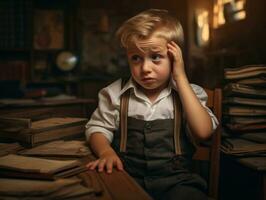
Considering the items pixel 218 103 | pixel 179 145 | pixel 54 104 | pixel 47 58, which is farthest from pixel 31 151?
pixel 47 58

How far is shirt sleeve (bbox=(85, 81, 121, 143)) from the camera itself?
135 centimetres

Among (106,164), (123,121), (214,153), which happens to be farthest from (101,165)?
(214,153)

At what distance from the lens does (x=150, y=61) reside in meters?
1.28

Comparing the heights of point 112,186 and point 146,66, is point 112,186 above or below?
below

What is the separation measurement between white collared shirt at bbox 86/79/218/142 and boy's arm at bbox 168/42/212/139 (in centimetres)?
9

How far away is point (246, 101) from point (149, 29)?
2.09 ft

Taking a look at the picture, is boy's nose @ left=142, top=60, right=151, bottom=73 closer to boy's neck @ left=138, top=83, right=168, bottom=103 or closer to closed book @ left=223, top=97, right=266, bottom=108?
boy's neck @ left=138, top=83, right=168, bottom=103

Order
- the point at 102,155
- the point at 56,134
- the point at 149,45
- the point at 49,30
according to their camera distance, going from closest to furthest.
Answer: the point at 102,155, the point at 149,45, the point at 56,134, the point at 49,30

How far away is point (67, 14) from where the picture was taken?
15.6 ft

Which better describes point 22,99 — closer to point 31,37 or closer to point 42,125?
point 31,37

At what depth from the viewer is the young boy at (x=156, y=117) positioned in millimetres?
1230

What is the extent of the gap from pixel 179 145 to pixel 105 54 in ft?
12.4

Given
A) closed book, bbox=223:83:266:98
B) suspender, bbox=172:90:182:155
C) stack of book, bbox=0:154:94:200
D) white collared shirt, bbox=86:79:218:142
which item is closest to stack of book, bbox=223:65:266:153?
closed book, bbox=223:83:266:98

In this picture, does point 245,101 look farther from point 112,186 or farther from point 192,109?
point 112,186
